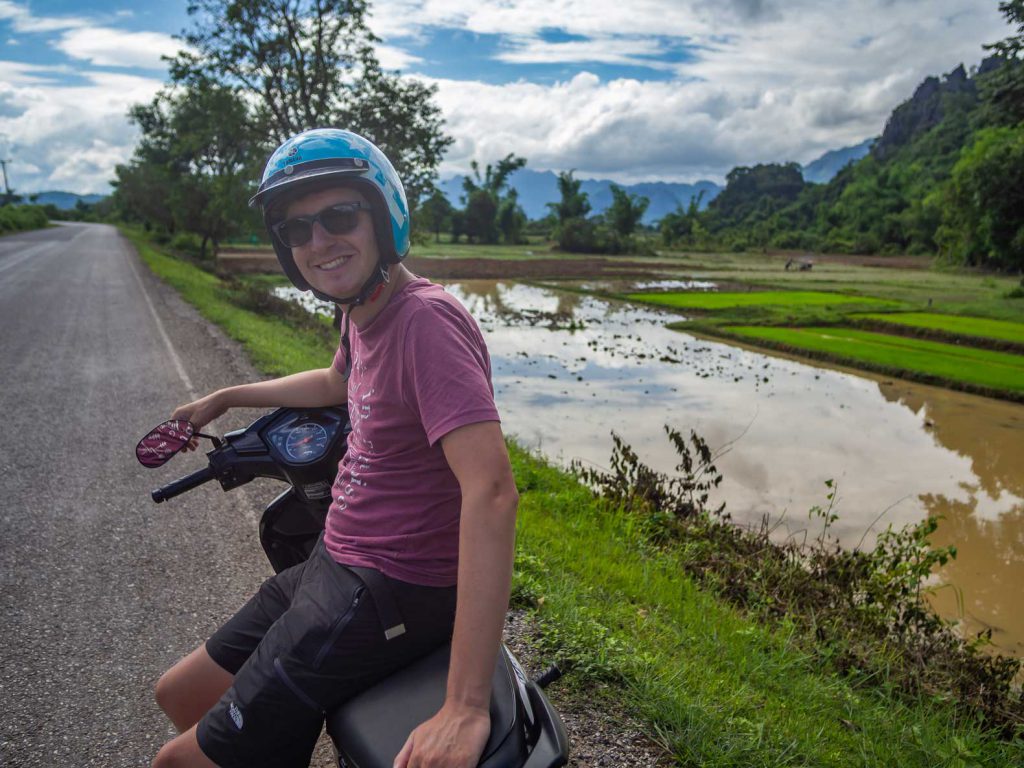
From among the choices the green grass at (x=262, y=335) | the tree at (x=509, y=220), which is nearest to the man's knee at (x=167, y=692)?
the green grass at (x=262, y=335)

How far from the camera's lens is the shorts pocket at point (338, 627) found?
1.35m

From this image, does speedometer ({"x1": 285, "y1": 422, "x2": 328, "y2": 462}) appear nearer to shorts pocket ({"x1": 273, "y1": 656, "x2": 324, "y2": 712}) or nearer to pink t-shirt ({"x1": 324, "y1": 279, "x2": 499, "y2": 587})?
pink t-shirt ({"x1": 324, "y1": 279, "x2": 499, "y2": 587})

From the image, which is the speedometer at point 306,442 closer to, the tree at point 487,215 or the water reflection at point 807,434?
the water reflection at point 807,434

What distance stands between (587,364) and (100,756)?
46.9ft

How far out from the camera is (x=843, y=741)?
3.05 m

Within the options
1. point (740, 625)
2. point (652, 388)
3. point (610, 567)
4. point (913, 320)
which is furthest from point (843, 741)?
point (913, 320)

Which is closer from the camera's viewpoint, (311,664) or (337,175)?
(311,664)

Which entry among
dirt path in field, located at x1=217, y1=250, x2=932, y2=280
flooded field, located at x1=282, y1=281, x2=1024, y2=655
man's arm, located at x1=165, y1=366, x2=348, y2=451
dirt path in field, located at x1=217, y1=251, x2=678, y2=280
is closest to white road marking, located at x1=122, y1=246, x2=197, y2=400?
flooded field, located at x1=282, y1=281, x2=1024, y2=655

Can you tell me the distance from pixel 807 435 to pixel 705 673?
29.5 feet

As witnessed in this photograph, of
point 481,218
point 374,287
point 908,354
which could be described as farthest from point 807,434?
point 481,218

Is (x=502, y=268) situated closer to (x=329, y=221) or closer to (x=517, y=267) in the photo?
(x=517, y=267)

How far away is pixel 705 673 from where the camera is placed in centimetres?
320

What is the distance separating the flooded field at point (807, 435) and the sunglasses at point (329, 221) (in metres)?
6.29

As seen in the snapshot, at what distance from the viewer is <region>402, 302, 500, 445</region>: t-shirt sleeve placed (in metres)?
1.27
